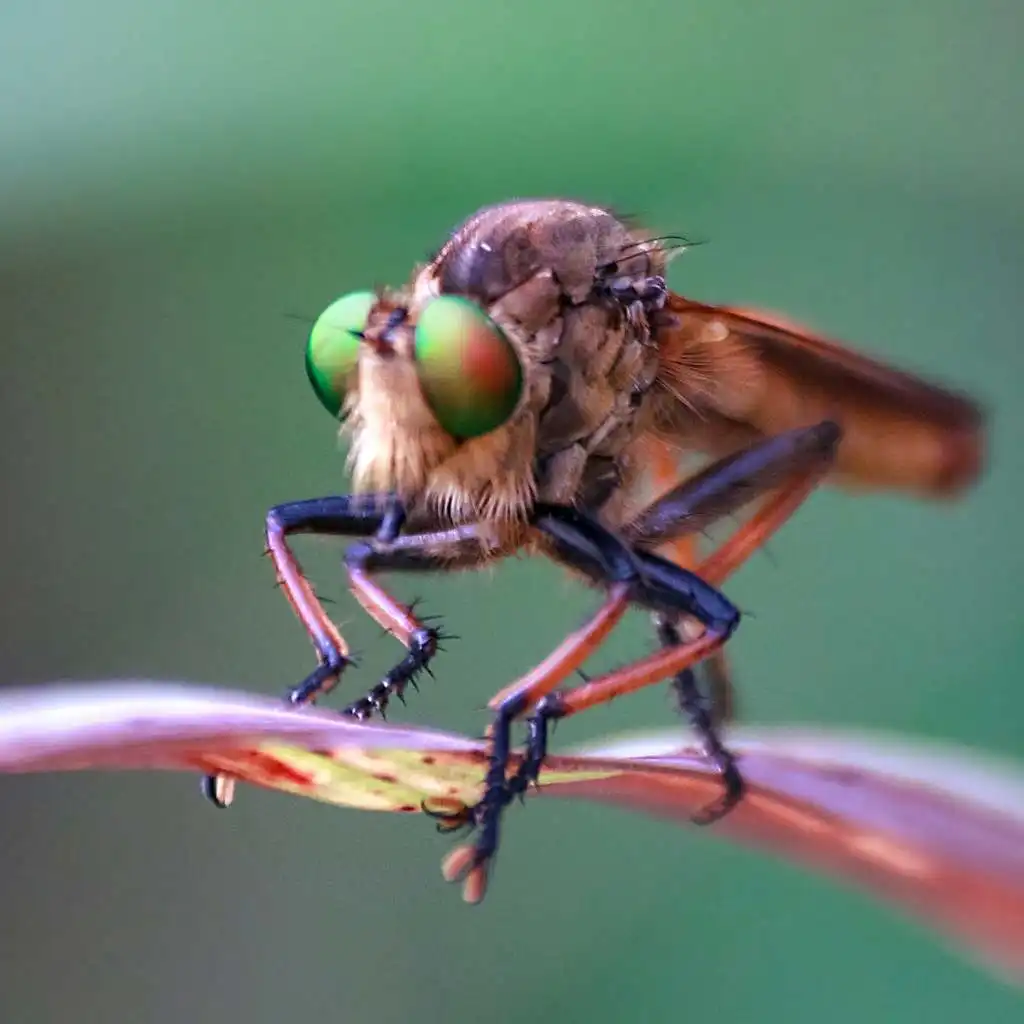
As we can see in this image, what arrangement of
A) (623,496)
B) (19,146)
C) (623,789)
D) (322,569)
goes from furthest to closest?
(19,146)
(322,569)
(623,496)
(623,789)

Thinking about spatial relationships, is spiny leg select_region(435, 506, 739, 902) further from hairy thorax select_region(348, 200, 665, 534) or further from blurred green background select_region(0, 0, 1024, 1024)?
blurred green background select_region(0, 0, 1024, 1024)

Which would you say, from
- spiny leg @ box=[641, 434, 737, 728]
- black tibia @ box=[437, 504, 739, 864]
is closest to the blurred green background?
spiny leg @ box=[641, 434, 737, 728]

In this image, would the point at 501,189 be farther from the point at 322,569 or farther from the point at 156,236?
the point at 322,569

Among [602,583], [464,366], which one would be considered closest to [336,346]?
[464,366]

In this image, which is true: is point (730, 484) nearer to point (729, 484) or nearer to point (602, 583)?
point (729, 484)

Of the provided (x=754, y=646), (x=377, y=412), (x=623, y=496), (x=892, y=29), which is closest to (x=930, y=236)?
(x=892, y=29)

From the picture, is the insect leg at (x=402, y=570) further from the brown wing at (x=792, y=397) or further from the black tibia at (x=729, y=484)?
the brown wing at (x=792, y=397)
